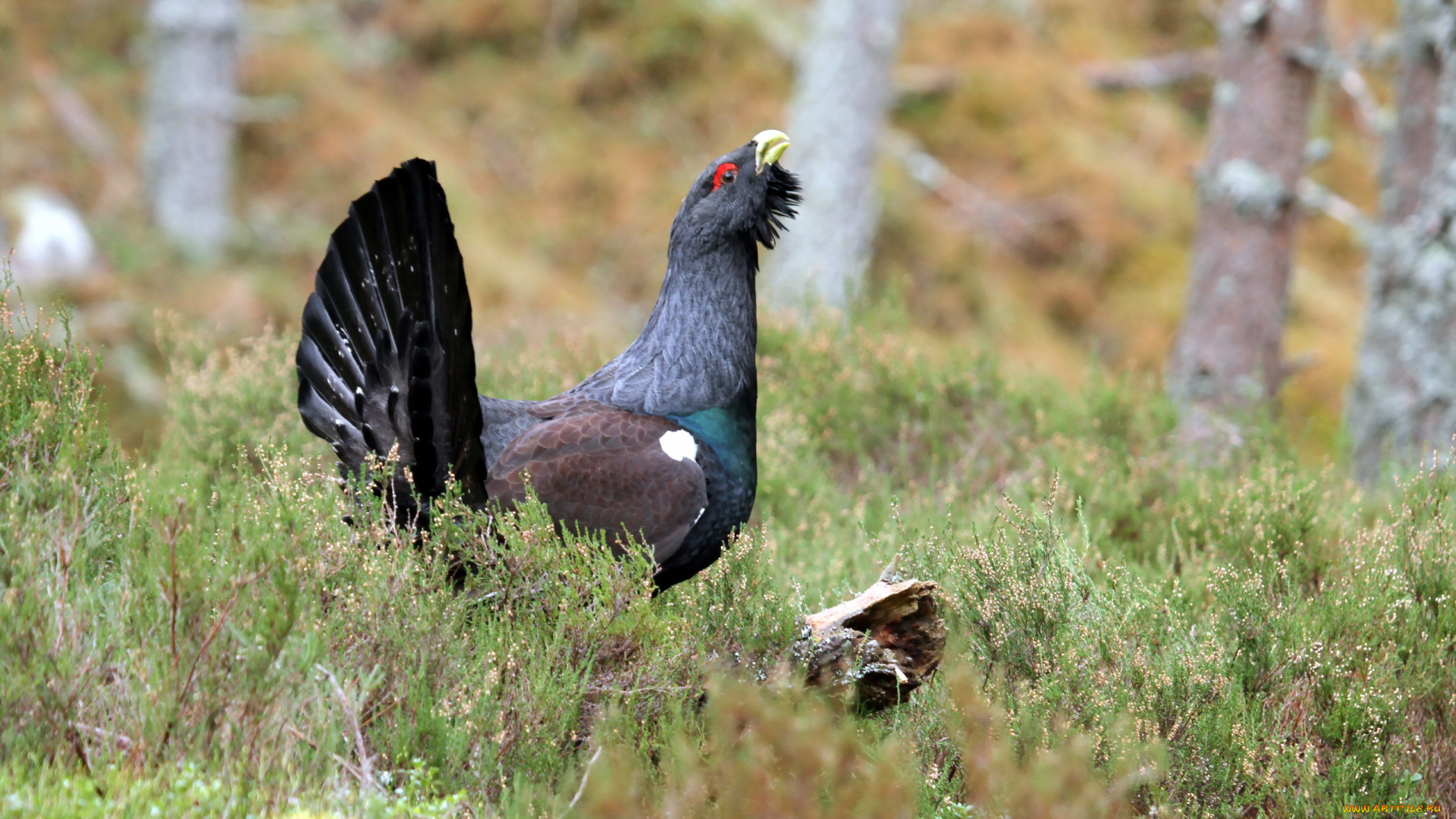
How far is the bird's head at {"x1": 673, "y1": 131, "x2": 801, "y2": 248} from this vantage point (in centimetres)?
389

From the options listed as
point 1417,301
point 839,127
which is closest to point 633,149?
point 839,127

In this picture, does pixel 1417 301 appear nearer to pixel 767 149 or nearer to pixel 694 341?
pixel 767 149

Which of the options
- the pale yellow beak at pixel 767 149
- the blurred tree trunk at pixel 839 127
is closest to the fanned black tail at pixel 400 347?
the pale yellow beak at pixel 767 149

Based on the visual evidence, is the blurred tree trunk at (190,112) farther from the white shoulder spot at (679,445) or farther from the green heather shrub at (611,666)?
the white shoulder spot at (679,445)

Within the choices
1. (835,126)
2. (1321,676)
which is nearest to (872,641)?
(1321,676)

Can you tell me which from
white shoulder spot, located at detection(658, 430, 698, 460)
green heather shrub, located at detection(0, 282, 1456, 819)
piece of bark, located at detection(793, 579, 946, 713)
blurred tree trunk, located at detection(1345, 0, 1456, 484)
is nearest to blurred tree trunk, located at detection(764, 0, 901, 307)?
blurred tree trunk, located at detection(1345, 0, 1456, 484)

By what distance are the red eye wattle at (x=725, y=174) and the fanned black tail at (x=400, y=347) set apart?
1.08 metres

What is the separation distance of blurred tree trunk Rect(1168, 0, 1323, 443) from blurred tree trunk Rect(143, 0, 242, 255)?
7197mm

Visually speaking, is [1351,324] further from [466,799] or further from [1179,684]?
[466,799]

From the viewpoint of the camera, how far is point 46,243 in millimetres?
8398

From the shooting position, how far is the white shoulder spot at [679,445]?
3.51 meters

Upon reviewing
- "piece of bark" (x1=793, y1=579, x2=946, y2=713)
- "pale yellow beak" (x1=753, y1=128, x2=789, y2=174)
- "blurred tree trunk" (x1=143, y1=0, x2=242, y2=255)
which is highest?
"blurred tree trunk" (x1=143, y1=0, x2=242, y2=255)

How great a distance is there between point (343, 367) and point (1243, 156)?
5.42 metres

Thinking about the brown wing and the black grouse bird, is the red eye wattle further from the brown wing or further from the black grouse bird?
the brown wing
